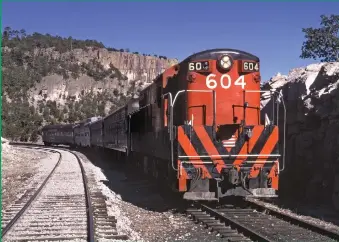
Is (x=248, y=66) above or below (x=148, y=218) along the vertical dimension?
above

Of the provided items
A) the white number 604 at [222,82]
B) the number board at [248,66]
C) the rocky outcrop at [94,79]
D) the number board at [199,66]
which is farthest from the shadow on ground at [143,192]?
the rocky outcrop at [94,79]

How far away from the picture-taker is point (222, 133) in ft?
33.1

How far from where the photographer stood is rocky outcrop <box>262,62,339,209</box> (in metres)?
11.4

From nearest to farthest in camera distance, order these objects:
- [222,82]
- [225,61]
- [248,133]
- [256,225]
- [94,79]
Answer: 1. [256,225]
2. [248,133]
3. [225,61]
4. [222,82]
5. [94,79]

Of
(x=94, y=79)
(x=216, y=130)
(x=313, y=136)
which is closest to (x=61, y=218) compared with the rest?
(x=216, y=130)

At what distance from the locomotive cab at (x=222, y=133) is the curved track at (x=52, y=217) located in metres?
2.34

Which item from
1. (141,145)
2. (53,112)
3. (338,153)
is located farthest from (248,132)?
(53,112)

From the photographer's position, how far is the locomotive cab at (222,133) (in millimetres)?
9812

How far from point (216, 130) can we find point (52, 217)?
377 cm

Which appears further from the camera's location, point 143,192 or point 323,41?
point 323,41

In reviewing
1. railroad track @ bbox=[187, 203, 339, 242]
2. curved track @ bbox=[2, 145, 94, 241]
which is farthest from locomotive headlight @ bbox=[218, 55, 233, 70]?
curved track @ bbox=[2, 145, 94, 241]

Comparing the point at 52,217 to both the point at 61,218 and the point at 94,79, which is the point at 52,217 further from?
the point at 94,79

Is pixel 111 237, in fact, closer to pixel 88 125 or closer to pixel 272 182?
pixel 272 182

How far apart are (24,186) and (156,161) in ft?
19.0
